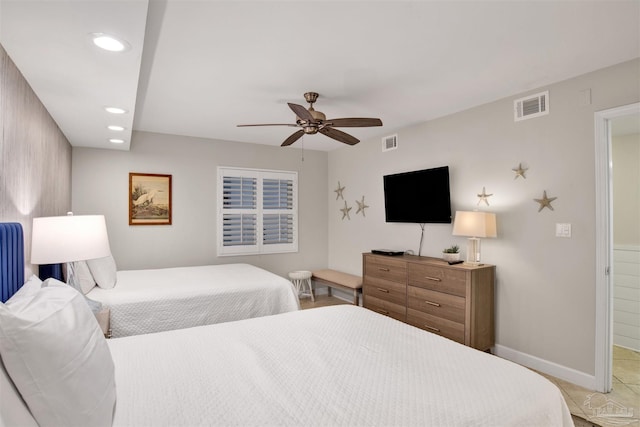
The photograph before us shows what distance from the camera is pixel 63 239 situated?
2.29 m

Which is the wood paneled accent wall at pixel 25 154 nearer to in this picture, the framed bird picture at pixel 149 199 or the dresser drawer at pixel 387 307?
the framed bird picture at pixel 149 199

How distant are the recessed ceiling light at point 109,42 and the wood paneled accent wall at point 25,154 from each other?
0.53 m

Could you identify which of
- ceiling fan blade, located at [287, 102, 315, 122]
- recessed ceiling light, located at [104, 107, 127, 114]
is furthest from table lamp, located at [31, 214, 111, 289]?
ceiling fan blade, located at [287, 102, 315, 122]

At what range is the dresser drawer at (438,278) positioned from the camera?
3254 millimetres

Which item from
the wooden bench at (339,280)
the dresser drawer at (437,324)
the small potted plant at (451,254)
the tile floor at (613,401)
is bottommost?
the tile floor at (613,401)

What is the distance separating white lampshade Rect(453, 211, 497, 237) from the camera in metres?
3.25

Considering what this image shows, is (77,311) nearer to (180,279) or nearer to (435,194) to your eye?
(180,279)

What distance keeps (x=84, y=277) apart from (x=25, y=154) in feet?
4.03

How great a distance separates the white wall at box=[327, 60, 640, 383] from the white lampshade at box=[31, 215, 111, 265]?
10.8 feet

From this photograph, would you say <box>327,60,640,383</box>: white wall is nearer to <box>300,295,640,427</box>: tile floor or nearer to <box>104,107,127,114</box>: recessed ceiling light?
<box>300,295,640,427</box>: tile floor

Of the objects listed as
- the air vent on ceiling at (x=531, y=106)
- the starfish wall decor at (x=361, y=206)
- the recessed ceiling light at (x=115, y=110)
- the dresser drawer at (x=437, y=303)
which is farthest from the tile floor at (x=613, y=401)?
the recessed ceiling light at (x=115, y=110)

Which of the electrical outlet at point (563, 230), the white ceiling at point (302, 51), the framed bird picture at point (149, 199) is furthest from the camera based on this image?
the framed bird picture at point (149, 199)

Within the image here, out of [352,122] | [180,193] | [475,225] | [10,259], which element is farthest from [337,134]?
[180,193]

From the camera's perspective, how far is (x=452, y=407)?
49.4 inches
